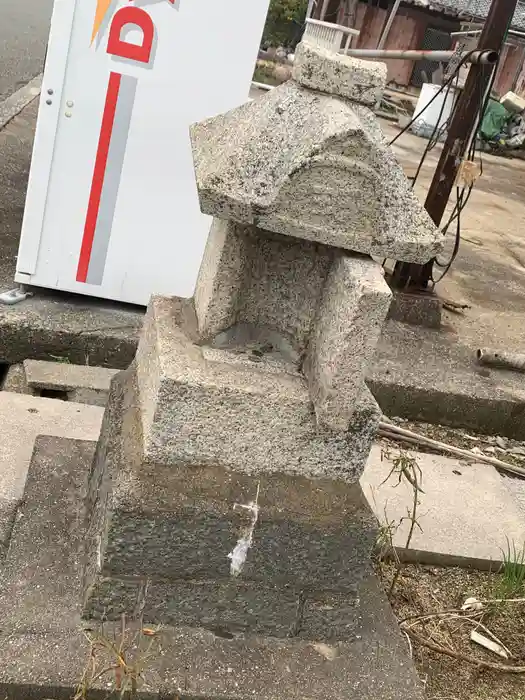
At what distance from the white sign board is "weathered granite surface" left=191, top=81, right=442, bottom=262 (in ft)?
5.13

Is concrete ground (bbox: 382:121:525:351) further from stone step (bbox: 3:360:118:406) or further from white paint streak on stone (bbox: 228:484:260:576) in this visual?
white paint streak on stone (bbox: 228:484:260:576)

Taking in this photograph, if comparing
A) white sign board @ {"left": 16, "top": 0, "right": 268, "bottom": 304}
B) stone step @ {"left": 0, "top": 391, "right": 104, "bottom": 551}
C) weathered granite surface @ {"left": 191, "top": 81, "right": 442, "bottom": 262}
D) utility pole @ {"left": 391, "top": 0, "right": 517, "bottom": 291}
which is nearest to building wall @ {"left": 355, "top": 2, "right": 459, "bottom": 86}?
utility pole @ {"left": 391, "top": 0, "right": 517, "bottom": 291}

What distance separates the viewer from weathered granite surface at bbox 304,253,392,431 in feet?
5.33

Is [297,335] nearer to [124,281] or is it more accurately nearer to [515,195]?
[124,281]

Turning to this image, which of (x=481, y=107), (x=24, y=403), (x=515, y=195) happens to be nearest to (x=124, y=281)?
(x=24, y=403)

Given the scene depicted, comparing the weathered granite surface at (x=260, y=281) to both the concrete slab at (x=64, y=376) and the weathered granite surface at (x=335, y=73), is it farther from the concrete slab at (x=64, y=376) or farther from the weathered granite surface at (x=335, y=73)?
the concrete slab at (x=64, y=376)

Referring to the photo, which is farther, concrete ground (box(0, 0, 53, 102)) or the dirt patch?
concrete ground (box(0, 0, 53, 102))

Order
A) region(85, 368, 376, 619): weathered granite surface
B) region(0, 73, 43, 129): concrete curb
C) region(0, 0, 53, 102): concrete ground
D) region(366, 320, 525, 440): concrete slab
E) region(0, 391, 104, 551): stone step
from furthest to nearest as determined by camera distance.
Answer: region(0, 0, 53, 102): concrete ground → region(0, 73, 43, 129): concrete curb → region(366, 320, 525, 440): concrete slab → region(0, 391, 104, 551): stone step → region(85, 368, 376, 619): weathered granite surface

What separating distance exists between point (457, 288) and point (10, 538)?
4.20 m

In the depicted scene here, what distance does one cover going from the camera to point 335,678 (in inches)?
69.0

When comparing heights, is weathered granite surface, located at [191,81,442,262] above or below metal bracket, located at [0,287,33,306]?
above

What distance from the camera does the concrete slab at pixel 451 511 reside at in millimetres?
2570

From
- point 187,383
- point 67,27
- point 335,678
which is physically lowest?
point 335,678

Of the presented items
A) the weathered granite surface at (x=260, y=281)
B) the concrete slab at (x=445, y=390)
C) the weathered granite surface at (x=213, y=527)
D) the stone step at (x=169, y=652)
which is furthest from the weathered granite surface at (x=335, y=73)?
the concrete slab at (x=445, y=390)
